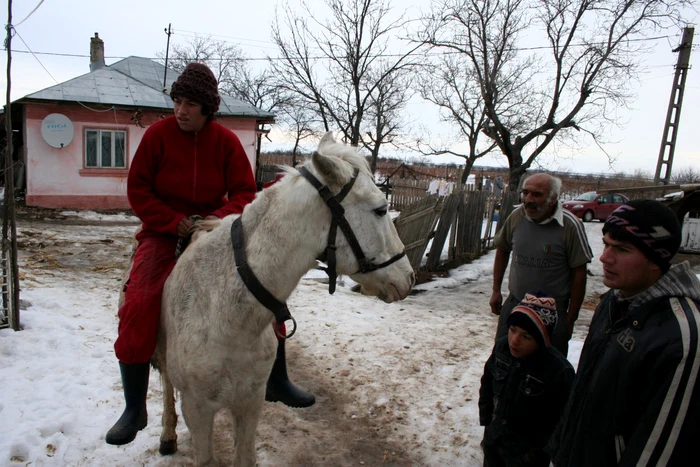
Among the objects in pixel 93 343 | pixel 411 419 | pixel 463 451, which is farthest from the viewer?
pixel 93 343

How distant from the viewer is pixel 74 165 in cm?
1619

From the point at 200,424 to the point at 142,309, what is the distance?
0.72m

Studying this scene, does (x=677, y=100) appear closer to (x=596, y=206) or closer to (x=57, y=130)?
(x=596, y=206)

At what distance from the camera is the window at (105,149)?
16438 mm

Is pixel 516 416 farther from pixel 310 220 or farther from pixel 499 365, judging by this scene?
pixel 310 220

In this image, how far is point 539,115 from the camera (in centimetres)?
2044

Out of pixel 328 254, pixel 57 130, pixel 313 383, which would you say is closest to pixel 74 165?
pixel 57 130

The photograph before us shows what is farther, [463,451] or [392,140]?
[392,140]

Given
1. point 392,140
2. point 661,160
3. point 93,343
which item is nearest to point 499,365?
point 93,343

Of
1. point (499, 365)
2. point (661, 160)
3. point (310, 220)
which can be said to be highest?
point (661, 160)

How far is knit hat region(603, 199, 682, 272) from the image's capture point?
1499 mm

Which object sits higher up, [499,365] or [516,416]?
[499,365]

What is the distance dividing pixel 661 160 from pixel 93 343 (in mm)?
18038

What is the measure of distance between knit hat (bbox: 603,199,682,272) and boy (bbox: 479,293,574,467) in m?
1.12
